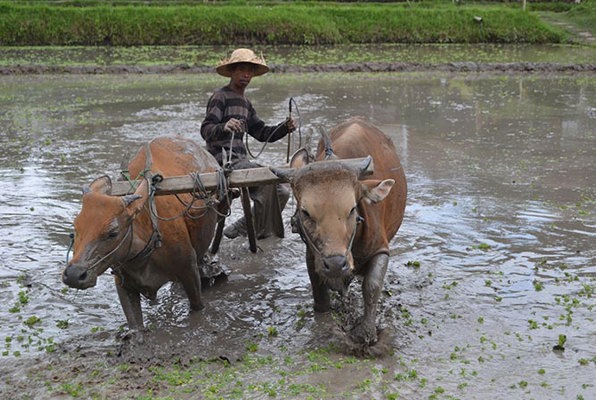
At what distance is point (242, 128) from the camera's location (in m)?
6.76

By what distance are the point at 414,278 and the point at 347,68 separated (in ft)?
51.0

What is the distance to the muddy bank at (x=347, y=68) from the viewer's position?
69.9ft

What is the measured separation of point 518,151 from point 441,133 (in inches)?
74.8

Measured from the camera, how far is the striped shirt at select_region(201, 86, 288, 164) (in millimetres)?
7035

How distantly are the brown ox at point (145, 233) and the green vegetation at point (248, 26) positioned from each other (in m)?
22.1

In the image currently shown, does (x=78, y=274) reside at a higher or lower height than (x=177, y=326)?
higher

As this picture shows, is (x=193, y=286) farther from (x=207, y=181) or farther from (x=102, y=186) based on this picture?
(x=102, y=186)

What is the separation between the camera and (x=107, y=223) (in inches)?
185

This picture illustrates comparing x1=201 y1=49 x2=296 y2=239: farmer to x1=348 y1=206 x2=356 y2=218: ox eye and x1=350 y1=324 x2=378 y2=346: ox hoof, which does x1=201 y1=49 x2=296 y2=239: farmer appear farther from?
x1=350 y1=324 x2=378 y2=346: ox hoof

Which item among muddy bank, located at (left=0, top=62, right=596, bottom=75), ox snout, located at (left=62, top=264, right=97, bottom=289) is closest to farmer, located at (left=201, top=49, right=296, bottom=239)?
ox snout, located at (left=62, top=264, right=97, bottom=289)

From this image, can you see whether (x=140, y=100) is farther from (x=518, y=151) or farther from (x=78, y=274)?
(x=78, y=274)

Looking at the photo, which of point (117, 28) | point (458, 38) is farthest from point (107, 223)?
point (458, 38)

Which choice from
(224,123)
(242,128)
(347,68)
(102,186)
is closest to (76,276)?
(102,186)

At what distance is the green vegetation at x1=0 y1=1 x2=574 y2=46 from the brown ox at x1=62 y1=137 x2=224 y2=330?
2208cm
